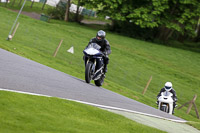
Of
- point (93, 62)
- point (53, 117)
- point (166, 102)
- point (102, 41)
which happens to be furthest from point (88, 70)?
point (53, 117)

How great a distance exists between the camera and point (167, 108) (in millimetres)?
19625

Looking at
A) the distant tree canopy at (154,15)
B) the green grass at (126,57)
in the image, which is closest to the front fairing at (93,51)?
the green grass at (126,57)

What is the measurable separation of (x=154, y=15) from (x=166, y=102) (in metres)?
37.4

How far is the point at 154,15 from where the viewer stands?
56.2 m

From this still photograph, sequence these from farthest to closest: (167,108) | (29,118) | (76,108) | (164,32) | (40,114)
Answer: (164,32)
(167,108)
(76,108)
(40,114)
(29,118)

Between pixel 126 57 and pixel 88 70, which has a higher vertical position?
pixel 88 70

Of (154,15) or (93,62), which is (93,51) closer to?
(93,62)

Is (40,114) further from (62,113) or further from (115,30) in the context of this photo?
(115,30)

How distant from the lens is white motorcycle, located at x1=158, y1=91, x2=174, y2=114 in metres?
19.6

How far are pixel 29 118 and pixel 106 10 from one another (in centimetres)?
5250

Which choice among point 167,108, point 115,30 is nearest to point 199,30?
point 115,30

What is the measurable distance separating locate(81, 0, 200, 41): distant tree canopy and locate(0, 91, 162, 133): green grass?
4478cm

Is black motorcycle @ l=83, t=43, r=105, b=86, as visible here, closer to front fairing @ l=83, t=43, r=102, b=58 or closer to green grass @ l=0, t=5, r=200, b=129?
front fairing @ l=83, t=43, r=102, b=58

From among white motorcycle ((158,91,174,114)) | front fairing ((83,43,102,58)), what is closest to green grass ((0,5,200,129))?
white motorcycle ((158,91,174,114))
